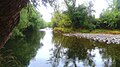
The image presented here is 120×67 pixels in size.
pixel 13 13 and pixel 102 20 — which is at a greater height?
pixel 13 13

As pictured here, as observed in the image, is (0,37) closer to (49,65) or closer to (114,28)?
(49,65)

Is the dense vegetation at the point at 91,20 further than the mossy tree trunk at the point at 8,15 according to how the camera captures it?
Yes

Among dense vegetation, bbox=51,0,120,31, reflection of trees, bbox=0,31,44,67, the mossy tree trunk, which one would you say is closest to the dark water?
reflection of trees, bbox=0,31,44,67

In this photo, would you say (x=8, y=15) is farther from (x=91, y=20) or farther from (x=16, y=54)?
(x=91, y=20)

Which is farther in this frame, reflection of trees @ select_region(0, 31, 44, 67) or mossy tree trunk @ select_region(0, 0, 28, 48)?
reflection of trees @ select_region(0, 31, 44, 67)

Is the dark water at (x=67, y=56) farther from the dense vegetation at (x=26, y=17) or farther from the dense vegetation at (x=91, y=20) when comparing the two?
the dense vegetation at (x=91, y=20)

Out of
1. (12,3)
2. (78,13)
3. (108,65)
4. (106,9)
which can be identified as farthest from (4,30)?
(106,9)

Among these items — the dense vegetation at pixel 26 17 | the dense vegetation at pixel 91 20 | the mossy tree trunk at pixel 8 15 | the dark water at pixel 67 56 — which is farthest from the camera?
the dense vegetation at pixel 91 20

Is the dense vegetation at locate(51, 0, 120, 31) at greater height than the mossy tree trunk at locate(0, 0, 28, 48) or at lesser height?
lesser

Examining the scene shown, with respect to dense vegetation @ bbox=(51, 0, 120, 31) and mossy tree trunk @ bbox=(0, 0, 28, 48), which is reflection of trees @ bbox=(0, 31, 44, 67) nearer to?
mossy tree trunk @ bbox=(0, 0, 28, 48)

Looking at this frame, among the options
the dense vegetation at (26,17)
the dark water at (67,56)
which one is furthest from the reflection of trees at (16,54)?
the dense vegetation at (26,17)

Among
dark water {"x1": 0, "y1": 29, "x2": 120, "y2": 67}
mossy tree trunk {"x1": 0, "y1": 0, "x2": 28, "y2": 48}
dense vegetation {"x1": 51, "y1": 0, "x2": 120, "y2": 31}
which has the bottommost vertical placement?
dense vegetation {"x1": 51, "y1": 0, "x2": 120, "y2": 31}

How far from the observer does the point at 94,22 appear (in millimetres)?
50594

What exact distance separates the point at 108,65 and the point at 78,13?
36135 millimetres
